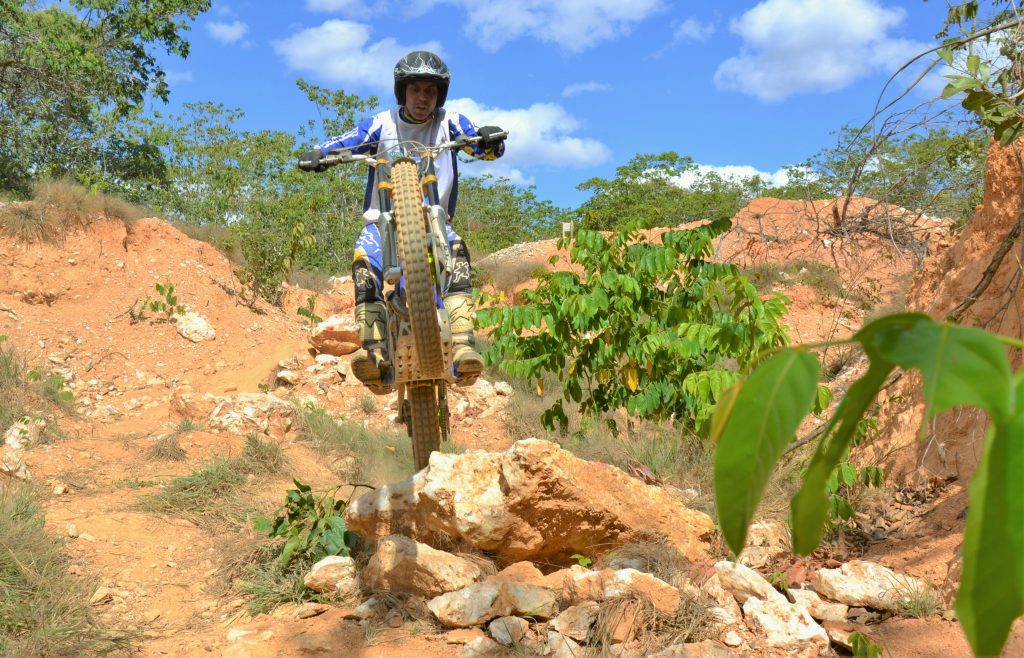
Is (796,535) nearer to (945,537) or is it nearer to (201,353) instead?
(945,537)

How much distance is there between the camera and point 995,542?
426 mm

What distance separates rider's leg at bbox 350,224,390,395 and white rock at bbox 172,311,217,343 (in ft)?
26.4

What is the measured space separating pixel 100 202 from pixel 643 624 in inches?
471

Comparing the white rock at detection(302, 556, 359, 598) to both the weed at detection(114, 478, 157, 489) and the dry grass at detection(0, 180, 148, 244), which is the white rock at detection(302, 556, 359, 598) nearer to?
the weed at detection(114, 478, 157, 489)

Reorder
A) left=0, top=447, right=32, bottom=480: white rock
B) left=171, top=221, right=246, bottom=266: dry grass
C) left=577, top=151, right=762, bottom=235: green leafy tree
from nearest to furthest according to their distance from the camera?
left=0, top=447, right=32, bottom=480: white rock → left=171, top=221, right=246, bottom=266: dry grass → left=577, top=151, right=762, bottom=235: green leafy tree

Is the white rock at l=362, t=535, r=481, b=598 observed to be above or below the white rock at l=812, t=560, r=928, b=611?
above

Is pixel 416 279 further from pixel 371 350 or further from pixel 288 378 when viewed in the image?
pixel 288 378

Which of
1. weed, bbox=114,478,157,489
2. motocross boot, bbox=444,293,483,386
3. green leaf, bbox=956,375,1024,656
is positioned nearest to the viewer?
green leaf, bbox=956,375,1024,656

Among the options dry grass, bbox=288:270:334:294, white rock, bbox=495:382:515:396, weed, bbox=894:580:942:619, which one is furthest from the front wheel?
dry grass, bbox=288:270:334:294

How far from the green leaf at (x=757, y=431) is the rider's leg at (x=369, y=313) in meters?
4.15

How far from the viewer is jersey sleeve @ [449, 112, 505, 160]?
16.4 ft

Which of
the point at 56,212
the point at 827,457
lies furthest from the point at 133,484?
the point at 56,212

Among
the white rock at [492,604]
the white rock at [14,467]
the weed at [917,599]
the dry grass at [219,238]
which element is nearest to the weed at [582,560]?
the white rock at [492,604]

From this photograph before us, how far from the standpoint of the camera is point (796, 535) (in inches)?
22.3
